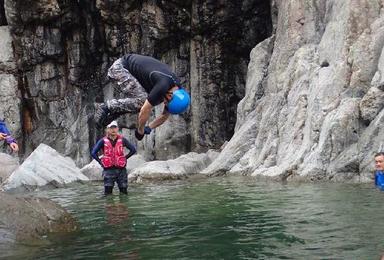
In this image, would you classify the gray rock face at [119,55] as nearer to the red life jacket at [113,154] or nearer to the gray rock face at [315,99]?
the gray rock face at [315,99]

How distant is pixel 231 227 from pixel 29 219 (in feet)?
9.92

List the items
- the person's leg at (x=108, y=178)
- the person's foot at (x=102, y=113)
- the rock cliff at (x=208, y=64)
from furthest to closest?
1. the rock cliff at (x=208, y=64)
2. the person's leg at (x=108, y=178)
3. the person's foot at (x=102, y=113)

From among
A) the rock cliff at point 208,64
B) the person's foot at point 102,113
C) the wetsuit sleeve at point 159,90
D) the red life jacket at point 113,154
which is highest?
the rock cliff at point 208,64

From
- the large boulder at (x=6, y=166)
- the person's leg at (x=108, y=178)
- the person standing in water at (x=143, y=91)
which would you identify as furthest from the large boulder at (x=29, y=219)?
the large boulder at (x=6, y=166)

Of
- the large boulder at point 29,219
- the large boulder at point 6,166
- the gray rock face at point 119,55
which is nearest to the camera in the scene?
the large boulder at point 29,219

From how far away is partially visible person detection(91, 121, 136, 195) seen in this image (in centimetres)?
1487

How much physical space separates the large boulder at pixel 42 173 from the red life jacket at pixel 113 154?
18.4 feet

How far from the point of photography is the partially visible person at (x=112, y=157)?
48.8ft

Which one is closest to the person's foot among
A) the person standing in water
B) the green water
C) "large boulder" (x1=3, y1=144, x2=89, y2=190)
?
the person standing in water

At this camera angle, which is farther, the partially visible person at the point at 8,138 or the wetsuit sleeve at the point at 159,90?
the partially visible person at the point at 8,138

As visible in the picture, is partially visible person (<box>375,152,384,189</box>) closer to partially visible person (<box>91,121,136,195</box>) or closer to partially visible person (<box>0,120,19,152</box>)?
partially visible person (<box>91,121,136,195</box>)

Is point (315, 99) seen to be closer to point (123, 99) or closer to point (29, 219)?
Result: point (123, 99)

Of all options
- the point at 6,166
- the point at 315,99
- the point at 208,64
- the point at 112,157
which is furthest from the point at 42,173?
the point at 208,64

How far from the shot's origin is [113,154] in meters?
15.0
